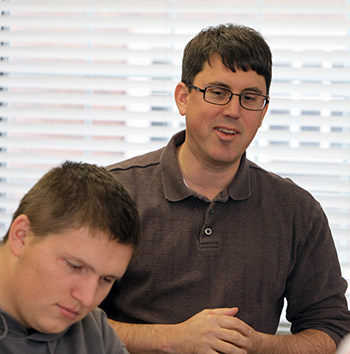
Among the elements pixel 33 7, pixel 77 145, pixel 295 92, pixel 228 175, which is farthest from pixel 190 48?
pixel 33 7

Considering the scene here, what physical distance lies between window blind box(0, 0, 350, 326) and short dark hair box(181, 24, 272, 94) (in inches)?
17.0

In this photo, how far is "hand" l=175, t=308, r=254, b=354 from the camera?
1.66 metres

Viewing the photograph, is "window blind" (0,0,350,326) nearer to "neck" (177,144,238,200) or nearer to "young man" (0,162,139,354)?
"neck" (177,144,238,200)

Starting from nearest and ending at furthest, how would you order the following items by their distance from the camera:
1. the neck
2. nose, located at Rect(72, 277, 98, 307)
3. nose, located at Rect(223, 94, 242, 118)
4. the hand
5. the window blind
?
nose, located at Rect(72, 277, 98, 307)
the hand
nose, located at Rect(223, 94, 242, 118)
the neck
the window blind

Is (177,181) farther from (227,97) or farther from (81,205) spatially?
(81,205)

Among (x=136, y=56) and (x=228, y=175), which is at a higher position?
(x=136, y=56)

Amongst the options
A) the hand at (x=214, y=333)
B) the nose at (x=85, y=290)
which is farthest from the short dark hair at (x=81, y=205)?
the hand at (x=214, y=333)

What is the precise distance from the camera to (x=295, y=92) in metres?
2.30

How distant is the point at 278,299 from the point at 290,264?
0.38 feet

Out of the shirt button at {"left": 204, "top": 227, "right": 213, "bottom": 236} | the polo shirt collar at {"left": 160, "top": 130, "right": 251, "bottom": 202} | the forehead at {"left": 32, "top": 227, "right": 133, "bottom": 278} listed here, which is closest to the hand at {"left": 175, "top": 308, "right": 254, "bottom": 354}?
the shirt button at {"left": 204, "top": 227, "right": 213, "bottom": 236}

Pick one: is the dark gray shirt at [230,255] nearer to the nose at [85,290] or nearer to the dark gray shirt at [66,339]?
the dark gray shirt at [66,339]

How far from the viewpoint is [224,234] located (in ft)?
6.12

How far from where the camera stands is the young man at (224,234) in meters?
1.82

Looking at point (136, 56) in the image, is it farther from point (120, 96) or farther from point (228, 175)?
point (228, 175)
